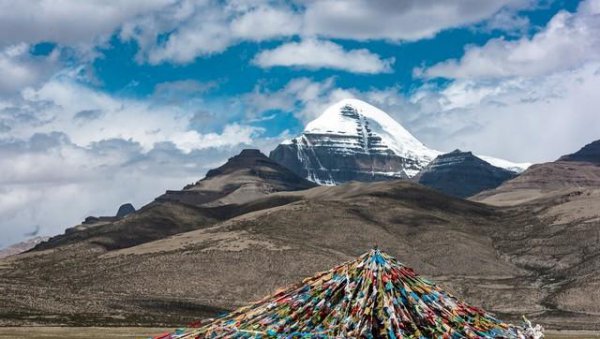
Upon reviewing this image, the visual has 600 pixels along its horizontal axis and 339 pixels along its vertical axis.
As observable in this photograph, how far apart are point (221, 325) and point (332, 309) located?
2.39 metres

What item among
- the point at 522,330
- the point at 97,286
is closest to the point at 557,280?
the point at 97,286

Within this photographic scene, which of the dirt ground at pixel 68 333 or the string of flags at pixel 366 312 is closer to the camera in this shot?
the string of flags at pixel 366 312

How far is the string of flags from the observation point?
14.9m

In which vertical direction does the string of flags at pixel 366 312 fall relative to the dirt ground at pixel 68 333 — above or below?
above

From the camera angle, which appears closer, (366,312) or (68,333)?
(366,312)

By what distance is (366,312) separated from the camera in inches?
586

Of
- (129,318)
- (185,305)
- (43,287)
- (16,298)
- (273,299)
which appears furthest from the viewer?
(43,287)

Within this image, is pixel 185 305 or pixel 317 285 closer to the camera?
pixel 317 285

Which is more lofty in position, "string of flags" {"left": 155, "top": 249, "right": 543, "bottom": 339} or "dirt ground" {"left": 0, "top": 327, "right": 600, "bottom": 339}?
"string of flags" {"left": 155, "top": 249, "right": 543, "bottom": 339}

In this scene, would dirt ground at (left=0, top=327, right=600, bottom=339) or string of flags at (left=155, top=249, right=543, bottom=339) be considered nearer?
string of flags at (left=155, top=249, right=543, bottom=339)

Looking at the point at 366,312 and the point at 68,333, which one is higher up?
the point at 366,312

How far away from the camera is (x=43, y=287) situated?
170m

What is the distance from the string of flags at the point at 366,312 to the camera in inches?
587

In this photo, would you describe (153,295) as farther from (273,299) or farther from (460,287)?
(273,299)
